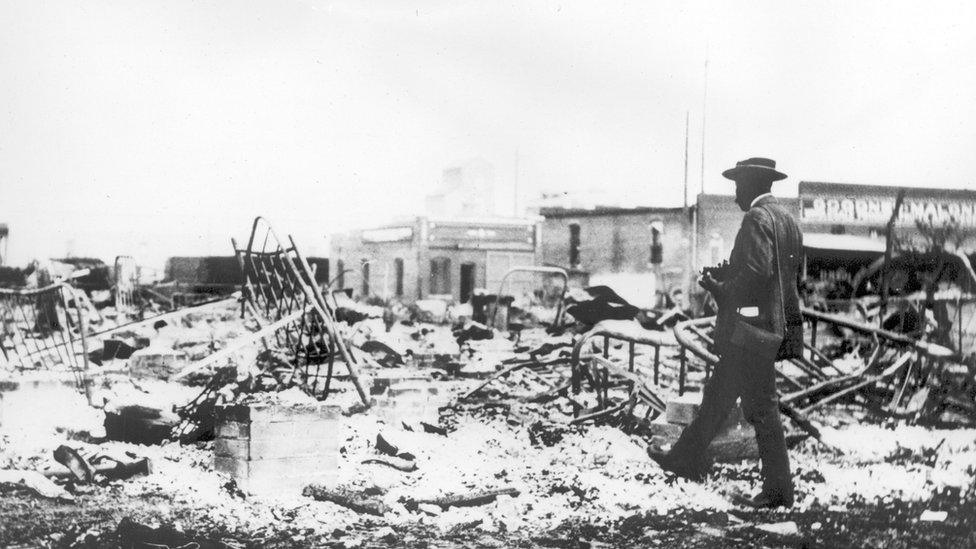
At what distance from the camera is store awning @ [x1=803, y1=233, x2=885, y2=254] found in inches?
188

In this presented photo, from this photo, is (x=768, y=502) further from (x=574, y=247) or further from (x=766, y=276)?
(x=574, y=247)

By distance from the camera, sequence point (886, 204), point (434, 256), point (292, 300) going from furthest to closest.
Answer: point (434, 256) < point (292, 300) < point (886, 204)

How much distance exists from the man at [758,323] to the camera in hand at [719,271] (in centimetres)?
2

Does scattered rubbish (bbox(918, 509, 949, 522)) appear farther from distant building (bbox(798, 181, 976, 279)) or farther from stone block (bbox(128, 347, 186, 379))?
stone block (bbox(128, 347, 186, 379))

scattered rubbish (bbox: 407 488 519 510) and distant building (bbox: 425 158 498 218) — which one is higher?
distant building (bbox: 425 158 498 218)

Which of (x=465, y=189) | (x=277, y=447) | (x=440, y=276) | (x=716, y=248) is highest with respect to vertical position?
(x=465, y=189)

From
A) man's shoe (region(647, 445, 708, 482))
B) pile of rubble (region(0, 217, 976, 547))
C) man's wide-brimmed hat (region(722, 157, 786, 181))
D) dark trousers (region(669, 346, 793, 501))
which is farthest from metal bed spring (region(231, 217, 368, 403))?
man's wide-brimmed hat (region(722, 157, 786, 181))

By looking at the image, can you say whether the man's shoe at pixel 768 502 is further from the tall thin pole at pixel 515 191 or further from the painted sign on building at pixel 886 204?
the tall thin pole at pixel 515 191

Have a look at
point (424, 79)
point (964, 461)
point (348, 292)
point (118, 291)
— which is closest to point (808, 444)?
point (964, 461)

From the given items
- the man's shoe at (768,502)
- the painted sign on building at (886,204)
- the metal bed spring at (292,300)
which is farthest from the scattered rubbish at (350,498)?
the painted sign on building at (886,204)

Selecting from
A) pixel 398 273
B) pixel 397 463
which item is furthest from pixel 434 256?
pixel 397 463

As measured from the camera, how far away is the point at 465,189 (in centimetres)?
495

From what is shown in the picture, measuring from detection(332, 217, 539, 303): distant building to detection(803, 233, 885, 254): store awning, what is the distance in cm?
199

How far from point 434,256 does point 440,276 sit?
136 centimetres
